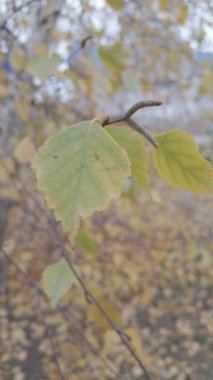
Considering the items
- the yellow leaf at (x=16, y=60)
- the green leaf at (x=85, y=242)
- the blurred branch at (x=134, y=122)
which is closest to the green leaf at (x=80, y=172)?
the blurred branch at (x=134, y=122)

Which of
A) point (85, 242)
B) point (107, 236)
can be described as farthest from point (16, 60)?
point (107, 236)

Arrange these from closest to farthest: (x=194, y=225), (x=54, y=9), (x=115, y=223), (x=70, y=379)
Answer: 1. (x=54, y=9)
2. (x=70, y=379)
3. (x=115, y=223)
4. (x=194, y=225)

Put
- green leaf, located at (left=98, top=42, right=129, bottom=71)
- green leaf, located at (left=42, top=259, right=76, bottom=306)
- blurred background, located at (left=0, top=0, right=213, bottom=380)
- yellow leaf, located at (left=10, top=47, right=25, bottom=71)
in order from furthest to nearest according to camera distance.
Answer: blurred background, located at (left=0, top=0, right=213, bottom=380)
yellow leaf, located at (left=10, top=47, right=25, bottom=71)
green leaf, located at (left=98, top=42, right=129, bottom=71)
green leaf, located at (left=42, top=259, right=76, bottom=306)

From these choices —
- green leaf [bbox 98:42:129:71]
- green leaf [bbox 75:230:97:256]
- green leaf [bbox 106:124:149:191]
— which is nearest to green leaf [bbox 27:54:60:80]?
green leaf [bbox 98:42:129:71]

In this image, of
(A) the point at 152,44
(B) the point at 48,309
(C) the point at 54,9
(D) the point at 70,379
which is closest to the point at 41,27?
(C) the point at 54,9

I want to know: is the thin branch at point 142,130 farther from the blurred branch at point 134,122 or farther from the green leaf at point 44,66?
the green leaf at point 44,66

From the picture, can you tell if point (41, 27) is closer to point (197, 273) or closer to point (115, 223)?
point (115, 223)

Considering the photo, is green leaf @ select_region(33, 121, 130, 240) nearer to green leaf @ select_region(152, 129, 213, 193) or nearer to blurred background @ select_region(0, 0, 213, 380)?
green leaf @ select_region(152, 129, 213, 193)
